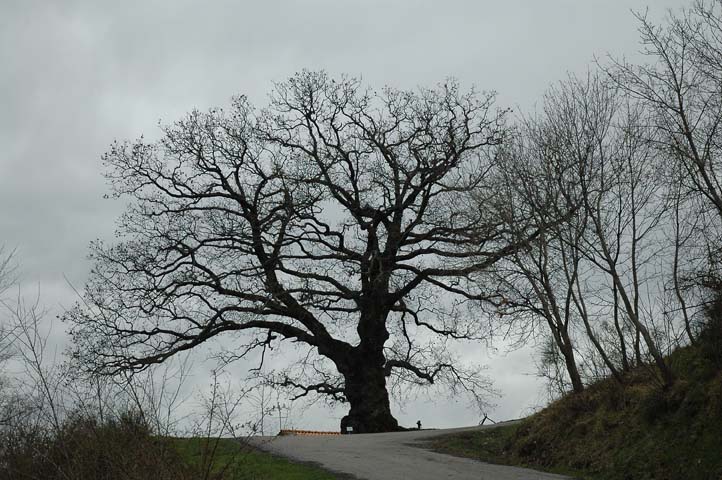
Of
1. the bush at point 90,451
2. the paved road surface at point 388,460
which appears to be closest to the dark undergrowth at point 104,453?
the bush at point 90,451

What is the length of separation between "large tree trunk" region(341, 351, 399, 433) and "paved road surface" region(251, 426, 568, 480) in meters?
5.43

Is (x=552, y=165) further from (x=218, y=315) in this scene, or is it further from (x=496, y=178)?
(x=218, y=315)

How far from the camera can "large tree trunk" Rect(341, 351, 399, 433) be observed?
84.9ft

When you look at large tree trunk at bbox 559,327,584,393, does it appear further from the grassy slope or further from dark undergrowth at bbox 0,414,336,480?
dark undergrowth at bbox 0,414,336,480

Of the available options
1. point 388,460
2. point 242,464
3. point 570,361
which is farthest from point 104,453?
point 570,361

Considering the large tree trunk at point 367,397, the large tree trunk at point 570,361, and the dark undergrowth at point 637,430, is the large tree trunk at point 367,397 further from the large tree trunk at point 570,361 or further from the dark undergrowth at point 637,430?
the large tree trunk at point 570,361

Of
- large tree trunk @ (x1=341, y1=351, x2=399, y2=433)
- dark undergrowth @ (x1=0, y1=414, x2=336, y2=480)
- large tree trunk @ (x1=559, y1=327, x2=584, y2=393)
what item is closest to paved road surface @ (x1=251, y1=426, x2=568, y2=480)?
dark undergrowth @ (x1=0, y1=414, x2=336, y2=480)

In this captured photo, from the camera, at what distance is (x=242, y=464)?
1152 centimetres

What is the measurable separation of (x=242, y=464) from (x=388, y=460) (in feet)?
15.6

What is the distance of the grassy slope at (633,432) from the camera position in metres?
11.9

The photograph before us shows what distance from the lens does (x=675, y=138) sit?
46.9ft

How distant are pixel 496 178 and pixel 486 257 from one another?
13.2 feet

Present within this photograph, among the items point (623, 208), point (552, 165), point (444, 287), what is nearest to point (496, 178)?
point (552, 165)

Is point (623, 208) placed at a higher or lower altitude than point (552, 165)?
lower
